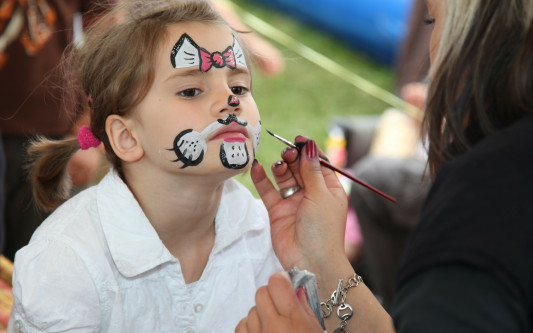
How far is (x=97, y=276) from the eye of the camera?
1164 mm

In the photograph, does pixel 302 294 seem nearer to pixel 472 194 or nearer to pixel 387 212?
pixel 472 194

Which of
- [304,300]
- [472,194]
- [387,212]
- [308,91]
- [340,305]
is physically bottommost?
[387,212]

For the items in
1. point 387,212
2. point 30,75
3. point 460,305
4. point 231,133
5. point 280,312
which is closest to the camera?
point 460,305

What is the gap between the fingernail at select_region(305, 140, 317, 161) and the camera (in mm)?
1298

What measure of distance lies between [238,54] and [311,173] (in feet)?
0.91

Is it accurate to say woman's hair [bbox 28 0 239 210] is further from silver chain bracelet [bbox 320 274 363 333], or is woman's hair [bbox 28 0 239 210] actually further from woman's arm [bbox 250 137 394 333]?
silver chain bracelet [bbox 320 274 363 333]

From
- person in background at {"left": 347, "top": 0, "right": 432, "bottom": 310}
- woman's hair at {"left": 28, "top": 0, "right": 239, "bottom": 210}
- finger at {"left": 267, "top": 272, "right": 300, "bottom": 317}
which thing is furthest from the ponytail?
person in background at {"left": 347, "top": 0, "right": 432, "bottom": 310}

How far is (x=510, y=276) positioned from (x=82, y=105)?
103 cm

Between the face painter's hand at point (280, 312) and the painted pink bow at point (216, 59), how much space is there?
0.44 metres

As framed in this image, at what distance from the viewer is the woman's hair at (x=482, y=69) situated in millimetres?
841

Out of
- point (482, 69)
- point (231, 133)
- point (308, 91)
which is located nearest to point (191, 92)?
point (231, 133)

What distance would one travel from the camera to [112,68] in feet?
4.17

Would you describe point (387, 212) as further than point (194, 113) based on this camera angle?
Yes

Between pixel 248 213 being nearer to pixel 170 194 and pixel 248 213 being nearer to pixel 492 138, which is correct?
pixel 170 194
